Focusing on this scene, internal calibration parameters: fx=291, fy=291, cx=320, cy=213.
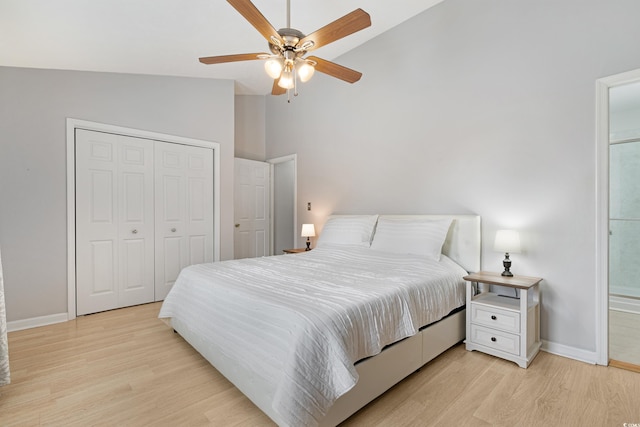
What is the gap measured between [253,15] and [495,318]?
271cm

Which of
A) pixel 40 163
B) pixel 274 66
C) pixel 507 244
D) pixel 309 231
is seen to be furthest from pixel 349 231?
pixel 40 163

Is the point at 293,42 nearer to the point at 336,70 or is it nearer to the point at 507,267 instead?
the point at 336,70

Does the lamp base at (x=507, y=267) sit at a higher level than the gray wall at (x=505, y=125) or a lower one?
lower

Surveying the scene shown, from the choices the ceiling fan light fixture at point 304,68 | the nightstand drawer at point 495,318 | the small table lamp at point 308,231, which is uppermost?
the ceiling fan light fixture at point 304,68

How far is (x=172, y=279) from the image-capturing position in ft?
12.7

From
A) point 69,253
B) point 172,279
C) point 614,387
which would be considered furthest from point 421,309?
point 69,253

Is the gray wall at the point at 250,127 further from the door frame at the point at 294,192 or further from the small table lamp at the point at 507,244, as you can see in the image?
the small table lamp at the point at 507,244

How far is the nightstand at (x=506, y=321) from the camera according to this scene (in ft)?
6.97

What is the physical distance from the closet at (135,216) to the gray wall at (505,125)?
7.44 ft

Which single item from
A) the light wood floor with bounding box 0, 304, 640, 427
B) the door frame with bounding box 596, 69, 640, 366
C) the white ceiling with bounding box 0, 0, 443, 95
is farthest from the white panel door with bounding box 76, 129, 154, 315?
the door frame with bounding box 596, 69, 640, 366

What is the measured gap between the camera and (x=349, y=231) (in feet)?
11.3

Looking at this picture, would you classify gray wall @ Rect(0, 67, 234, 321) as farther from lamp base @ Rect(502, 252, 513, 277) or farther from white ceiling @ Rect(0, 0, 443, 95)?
lamp base @ Rect(502, 252, 513, 277)

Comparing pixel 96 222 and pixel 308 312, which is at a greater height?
pixel 96 222

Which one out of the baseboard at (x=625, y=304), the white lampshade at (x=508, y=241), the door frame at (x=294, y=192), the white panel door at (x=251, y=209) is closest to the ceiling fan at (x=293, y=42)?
the white lampshade at (x=508, y=241)
